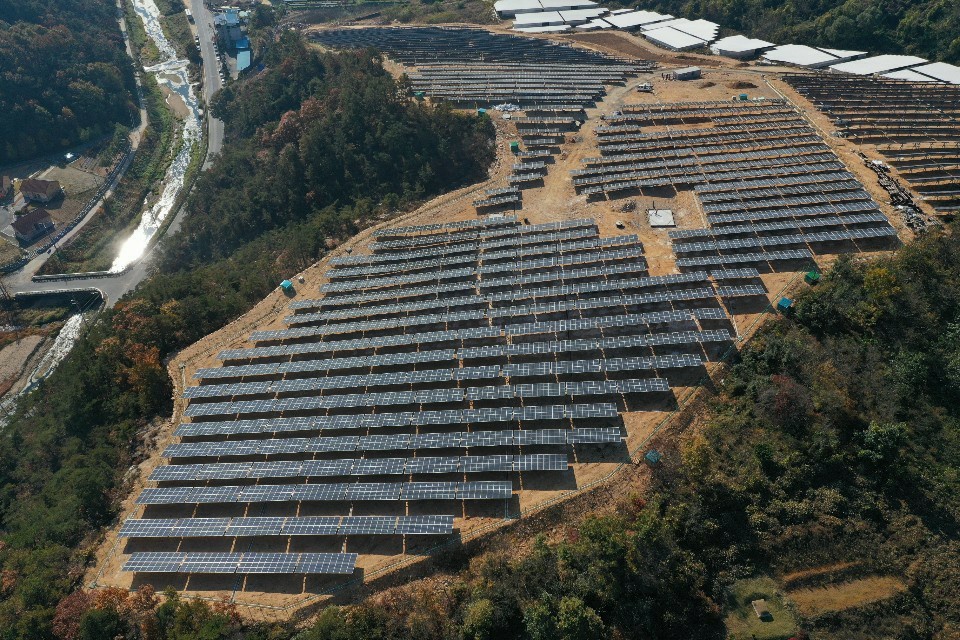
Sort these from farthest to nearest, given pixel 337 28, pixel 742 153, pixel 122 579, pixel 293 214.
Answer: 1. pixel 337 28
2. pixel 293 214
3. pixel 742 153
4. pixel 122 579

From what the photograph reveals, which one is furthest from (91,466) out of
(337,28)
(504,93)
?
(337,28)

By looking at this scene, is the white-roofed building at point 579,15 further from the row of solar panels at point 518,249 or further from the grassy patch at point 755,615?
the grassy patch at point 755,615

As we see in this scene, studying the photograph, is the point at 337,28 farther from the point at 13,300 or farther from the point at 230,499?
the point at 230,499

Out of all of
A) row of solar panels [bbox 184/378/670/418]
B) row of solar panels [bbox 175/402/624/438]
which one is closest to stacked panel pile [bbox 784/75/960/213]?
row of solar panels [bbox 175/402/624/438]

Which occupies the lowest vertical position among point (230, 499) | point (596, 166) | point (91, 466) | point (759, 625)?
point (91, 466)

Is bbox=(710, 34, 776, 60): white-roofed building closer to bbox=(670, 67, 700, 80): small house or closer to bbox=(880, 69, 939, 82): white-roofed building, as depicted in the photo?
bbox=(670, 67, 700, 80): small house

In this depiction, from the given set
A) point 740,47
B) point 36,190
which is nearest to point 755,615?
point 740,47
